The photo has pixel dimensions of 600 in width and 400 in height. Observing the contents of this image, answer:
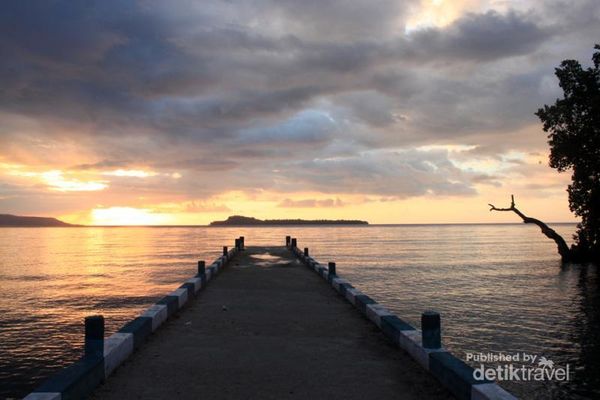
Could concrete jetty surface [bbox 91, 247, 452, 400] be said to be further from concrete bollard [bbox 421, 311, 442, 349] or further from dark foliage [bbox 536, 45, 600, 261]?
dark foliage [bbox 536, 45, 600, 261]

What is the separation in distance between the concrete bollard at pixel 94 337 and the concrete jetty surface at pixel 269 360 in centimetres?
55

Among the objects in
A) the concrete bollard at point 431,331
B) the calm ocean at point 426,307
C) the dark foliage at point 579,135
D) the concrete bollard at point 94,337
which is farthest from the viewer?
the dark foliage at point 579,135

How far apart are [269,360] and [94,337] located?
3.09 m

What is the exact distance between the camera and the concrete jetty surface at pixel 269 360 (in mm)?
7484

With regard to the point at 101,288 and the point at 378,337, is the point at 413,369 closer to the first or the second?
the point at 378,337

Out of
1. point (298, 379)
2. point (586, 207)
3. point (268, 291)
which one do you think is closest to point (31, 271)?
point (268, 291)

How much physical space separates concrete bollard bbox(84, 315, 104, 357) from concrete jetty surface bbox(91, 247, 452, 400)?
55cm

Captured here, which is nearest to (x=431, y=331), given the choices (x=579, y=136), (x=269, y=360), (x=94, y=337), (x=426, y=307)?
(x=269, y=360)

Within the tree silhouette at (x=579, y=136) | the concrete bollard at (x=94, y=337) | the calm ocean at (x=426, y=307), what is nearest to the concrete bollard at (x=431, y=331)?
the calm ocean at (x=426, y=307)

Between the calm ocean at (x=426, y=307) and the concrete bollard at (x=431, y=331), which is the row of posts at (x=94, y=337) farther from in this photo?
the concrete bollard at (x=431, y=331)

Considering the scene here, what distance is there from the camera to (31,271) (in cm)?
3819

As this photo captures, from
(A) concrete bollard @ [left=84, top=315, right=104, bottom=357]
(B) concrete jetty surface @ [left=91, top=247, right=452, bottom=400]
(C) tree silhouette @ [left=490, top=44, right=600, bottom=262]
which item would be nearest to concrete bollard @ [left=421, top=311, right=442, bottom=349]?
(B) concrete jetty surface @ [left=91, top=247, right=452, bottom=400]

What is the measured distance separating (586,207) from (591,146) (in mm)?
4522

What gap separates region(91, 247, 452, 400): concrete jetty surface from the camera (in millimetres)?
7484
